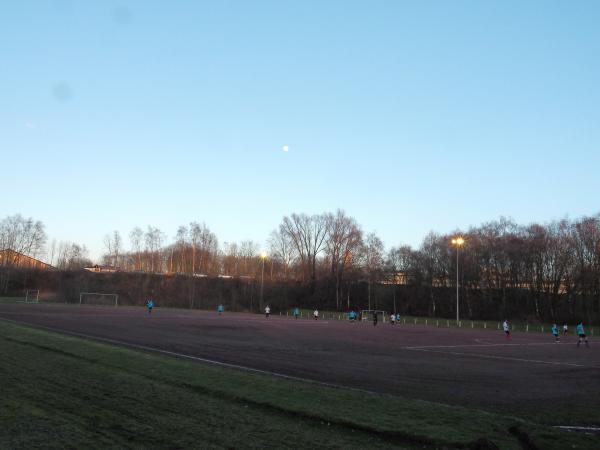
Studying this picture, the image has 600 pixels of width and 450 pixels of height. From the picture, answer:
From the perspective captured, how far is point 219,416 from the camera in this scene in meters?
8.57

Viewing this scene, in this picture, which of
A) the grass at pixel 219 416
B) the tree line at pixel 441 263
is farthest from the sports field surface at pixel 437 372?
the tree line at pixel 441 263

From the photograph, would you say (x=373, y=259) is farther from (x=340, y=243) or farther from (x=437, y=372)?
(x=437, y=372)

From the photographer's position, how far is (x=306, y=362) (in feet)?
61.2

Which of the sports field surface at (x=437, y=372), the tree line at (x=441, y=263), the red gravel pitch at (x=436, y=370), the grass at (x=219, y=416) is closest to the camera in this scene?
the grass at (x=219, y=416)

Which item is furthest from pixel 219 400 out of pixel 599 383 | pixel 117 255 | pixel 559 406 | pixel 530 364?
pixel 117 255

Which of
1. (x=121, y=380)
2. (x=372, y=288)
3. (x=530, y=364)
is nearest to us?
(x=121, y=380)

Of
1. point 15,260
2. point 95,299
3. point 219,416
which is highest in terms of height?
point 15,260

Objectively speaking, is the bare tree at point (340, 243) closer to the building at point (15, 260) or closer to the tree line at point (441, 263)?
the tree line at point (441, 263)

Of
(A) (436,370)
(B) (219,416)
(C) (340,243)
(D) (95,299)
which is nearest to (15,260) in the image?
(D) (95,299)

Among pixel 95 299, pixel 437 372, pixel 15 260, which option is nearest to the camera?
pixel 437 372

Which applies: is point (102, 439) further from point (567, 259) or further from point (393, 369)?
point (567, 259)

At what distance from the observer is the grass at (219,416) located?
720 cm

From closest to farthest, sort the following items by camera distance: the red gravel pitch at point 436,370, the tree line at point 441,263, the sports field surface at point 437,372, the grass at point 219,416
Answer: the grass at point 219,416 → the sports field surface at point 437,372 → the red gravel pitch at point 436,370 → the tree line at point 441,263

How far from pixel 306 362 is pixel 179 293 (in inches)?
3409
